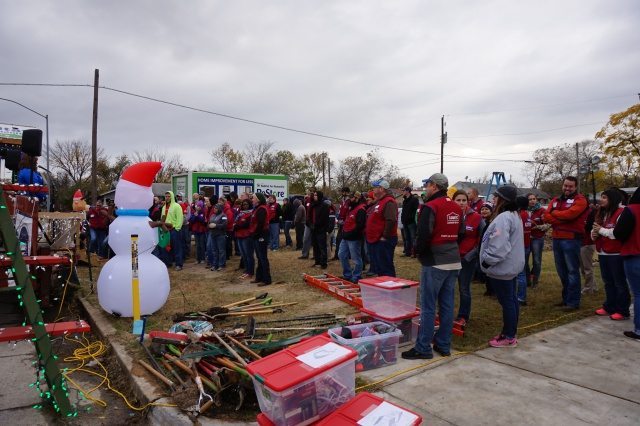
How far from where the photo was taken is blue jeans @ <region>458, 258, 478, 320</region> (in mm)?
5523

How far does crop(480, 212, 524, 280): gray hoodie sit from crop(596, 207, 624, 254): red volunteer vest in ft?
6.67

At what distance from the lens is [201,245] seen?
11.5m

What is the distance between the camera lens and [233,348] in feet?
13.5

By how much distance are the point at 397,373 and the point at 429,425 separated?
3.09 ft

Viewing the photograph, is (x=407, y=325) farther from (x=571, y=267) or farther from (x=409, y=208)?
(x=409, y=208)

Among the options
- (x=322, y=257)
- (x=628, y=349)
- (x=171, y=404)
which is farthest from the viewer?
(x=322, y=257)

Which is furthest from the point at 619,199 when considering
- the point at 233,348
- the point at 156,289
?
the point at 156,289

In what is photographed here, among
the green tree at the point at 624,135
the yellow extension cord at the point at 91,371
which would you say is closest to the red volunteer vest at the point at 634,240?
the yellow extension cord at the point at 91,371

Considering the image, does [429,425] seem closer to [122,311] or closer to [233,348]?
[233,348]

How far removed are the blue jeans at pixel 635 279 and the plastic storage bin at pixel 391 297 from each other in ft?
9.07

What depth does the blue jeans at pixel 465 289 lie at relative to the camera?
5523mm

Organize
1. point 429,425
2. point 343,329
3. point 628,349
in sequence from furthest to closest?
1. point 628,349
2. point 343,329
3. point 429,425

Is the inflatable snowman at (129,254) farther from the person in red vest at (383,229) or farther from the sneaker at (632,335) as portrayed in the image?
A: the sneaker at (632,335)

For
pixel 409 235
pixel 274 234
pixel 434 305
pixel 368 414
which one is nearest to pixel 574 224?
pixel 434 305
